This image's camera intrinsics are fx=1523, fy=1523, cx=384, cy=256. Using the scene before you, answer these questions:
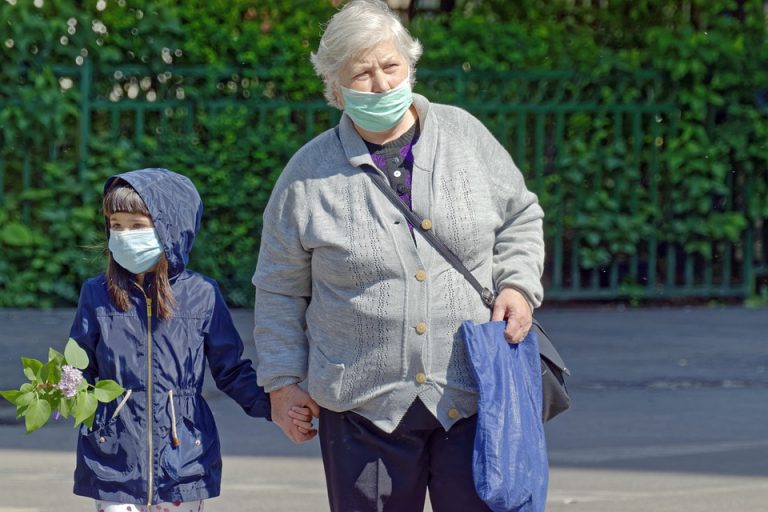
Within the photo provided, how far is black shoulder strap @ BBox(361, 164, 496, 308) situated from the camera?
364cm

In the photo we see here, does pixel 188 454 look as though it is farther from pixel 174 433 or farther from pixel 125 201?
pixel 125 201

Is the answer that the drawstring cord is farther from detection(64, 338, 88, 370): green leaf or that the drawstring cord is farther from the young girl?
detection(64, 338, 88, 370): green leaf

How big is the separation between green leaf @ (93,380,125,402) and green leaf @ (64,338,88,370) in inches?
2.7

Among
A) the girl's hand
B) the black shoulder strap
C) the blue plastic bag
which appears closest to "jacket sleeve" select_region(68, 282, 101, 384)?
the girl's hand

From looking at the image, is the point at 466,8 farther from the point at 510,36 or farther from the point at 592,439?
the point at 592,439

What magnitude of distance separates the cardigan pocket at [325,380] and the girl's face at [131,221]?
710 millimetres

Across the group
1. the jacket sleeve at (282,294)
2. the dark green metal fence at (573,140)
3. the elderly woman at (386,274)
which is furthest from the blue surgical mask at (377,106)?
the dark green metal fence at (573,140)

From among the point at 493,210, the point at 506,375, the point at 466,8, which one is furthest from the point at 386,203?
the point at 466,8

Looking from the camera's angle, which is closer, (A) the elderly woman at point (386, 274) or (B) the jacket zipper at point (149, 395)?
(A) the elderly woman at point (386, 274)

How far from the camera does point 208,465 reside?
13.4 ft

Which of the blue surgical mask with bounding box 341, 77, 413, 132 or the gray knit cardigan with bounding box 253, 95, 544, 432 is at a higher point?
the blue surgical mask with bounding box 341, 77, 413, 132

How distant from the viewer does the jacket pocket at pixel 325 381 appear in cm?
367

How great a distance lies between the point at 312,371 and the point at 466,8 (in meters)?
9.41

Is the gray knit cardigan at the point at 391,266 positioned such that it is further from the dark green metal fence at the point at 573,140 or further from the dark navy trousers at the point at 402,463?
the dark green metal fence at the point at 573,140
